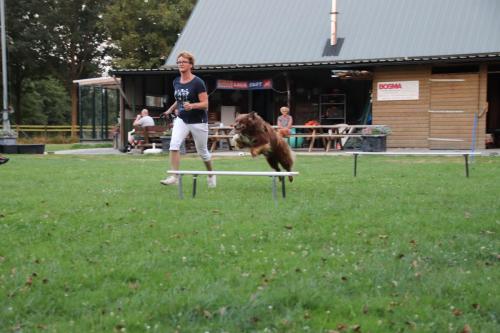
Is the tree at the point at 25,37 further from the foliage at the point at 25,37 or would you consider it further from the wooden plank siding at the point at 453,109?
the wooden plank siding at the point at 453,109

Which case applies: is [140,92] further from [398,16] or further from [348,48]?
[398,16]

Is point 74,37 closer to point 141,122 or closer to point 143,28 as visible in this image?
point 143,28

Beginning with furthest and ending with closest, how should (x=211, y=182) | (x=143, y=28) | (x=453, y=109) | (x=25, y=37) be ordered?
(x=25, y=37) → (x=143, y=28) → (x=453, y=109) → (x=211, y=182)

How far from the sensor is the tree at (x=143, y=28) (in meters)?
38.1

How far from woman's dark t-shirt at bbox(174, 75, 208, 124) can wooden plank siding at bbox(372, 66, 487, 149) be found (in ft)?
45.1

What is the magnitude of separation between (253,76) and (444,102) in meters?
7.91

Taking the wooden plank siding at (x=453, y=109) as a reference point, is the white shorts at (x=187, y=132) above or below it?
below

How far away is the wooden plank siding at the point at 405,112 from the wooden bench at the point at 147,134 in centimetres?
794

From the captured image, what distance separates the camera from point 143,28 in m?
39.6

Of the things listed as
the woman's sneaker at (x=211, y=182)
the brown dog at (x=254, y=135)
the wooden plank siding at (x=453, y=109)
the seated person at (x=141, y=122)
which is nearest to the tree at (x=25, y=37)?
the seated person at (x=141, y=122)

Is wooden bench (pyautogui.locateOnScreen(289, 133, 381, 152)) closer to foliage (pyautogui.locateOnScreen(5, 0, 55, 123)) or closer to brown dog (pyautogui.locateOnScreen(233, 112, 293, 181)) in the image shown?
brown dog (pyautogui.locateOnScreen(233, 112, 293, 181))

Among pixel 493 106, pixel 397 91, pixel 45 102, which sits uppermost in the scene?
pixel 45 102

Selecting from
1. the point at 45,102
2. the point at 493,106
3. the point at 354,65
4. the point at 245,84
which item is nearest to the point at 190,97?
the point at 354,65

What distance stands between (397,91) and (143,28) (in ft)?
75.8
